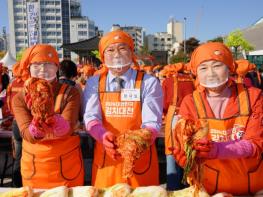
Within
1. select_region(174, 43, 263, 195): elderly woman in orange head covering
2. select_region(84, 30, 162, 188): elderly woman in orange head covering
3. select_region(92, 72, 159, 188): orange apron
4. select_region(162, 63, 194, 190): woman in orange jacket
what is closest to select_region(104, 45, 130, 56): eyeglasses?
select_region(84, 30, 162, 188): elderly woman in orange head covering

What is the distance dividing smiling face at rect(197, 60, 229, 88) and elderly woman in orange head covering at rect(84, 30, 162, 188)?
1.41 feet

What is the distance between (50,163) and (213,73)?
111cm

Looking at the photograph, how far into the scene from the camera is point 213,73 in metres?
1.89

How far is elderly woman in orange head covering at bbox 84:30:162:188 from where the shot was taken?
2.19m

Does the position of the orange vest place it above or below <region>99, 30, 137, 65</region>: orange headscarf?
below

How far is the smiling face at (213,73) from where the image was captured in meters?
A: 1.88

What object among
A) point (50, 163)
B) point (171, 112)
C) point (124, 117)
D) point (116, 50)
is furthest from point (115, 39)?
point (171, 112)

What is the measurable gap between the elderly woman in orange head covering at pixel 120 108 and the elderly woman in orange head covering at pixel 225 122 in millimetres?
352

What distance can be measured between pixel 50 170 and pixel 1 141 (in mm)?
2345

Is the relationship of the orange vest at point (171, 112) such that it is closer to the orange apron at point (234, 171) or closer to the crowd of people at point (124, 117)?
the crowd of people at point (124, 117)

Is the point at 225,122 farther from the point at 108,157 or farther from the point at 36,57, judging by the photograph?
the point at 36,57

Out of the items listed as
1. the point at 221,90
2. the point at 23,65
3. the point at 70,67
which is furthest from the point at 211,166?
the point at 70,67

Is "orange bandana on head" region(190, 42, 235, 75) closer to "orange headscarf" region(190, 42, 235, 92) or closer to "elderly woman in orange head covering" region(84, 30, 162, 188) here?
"orange headscarf" region(190, 42, 235, 92)

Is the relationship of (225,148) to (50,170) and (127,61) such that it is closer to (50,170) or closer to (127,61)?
(127,61)
